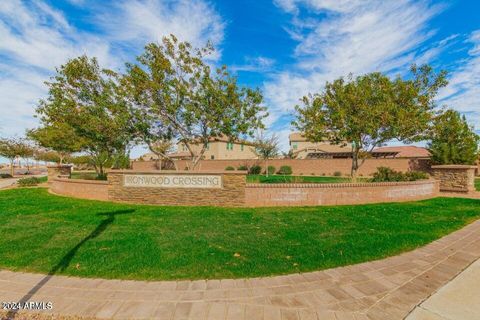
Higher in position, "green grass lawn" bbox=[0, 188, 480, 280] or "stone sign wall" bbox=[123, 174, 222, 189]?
"stone sign wall" bbox=[123, 174, 222, 189]

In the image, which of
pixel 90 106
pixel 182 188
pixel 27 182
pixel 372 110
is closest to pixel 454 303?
pixel 182 188

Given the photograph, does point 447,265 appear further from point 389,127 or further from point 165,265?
point 389,127

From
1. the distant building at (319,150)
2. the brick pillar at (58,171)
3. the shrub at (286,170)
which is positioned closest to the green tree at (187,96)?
the brick pillar at (58,171)

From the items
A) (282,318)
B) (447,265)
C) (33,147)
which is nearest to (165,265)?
(282,318)

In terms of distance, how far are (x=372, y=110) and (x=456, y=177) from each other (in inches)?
245

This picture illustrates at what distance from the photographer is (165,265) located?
400 centimetres

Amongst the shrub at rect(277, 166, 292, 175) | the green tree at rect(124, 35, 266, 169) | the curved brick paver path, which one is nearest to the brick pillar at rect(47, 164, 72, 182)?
the green tree at rect(124, 35, 266, 169)

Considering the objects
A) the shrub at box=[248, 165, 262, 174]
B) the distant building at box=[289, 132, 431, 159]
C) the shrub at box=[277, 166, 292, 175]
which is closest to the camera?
the shrub at box=[277, 166, 292, 175]

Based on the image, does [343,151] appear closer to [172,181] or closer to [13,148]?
[172,181]

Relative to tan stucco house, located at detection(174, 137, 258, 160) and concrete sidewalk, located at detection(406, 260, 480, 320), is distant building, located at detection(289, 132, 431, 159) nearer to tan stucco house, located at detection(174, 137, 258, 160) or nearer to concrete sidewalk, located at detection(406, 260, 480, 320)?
tan stucco house, located at detection(174, 137, 258, 160)

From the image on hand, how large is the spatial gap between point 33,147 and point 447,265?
41836 millimetres

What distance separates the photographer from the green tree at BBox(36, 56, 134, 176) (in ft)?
42.7

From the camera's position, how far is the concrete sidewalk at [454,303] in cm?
277

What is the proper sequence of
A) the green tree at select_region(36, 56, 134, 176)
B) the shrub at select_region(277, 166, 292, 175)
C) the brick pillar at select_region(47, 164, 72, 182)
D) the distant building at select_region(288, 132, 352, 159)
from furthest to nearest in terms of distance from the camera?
1. the distant building at select_region(288, 132, 352, 159)
2. the shrub at select_region(277, 166, 292, 175)
3. the brick pillar at select_region(47, 164, 72, 182)
4. the green tree at select_region(36, 56, 134, 176)
